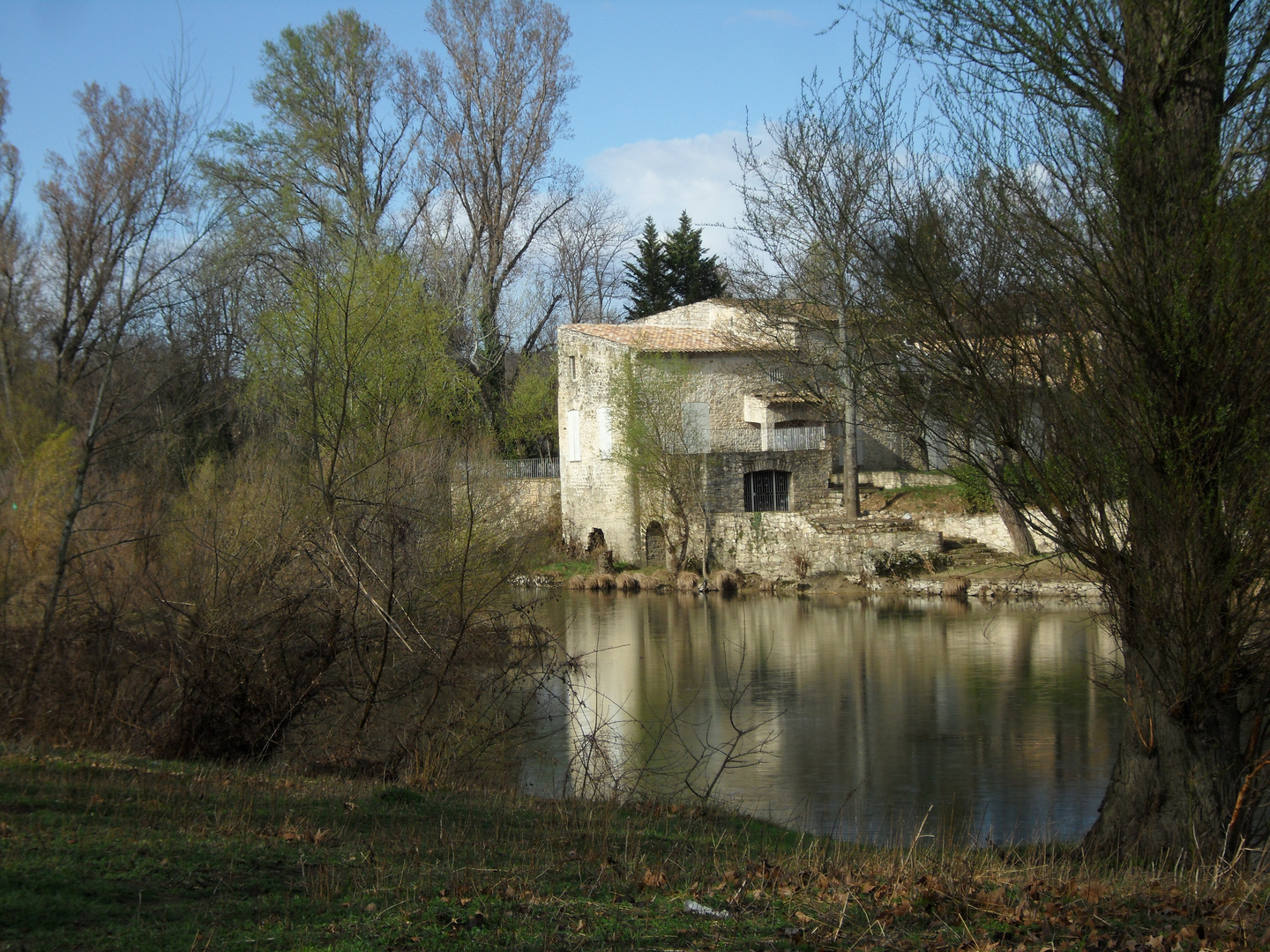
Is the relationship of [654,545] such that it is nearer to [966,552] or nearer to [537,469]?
[537,469]

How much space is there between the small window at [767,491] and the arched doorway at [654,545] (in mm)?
2680

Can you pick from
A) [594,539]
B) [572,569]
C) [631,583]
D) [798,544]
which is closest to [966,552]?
[798,544]

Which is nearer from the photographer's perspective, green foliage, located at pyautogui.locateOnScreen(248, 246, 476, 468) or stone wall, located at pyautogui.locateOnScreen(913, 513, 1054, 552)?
green foliage, located at pyautogui.locateOnScreen(248, 246, 476, 468)

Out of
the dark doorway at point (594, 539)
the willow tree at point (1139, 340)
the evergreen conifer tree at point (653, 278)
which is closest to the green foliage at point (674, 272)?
the evergreen conifer tree at point (653, 278)

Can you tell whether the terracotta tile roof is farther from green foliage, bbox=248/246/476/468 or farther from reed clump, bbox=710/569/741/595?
green foliage, bbox=248/246/476/468

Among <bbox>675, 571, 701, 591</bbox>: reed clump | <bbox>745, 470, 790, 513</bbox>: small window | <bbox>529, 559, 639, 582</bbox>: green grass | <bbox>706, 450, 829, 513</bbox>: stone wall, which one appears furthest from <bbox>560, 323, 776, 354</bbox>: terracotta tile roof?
<bbox>675, 571, 701, 591</bbox>: reed clump

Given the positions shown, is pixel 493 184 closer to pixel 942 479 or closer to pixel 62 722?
pixel 942 479

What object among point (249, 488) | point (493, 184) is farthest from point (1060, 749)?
point (493, 184)

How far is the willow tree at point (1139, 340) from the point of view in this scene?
217 inches

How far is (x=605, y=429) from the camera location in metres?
31.5

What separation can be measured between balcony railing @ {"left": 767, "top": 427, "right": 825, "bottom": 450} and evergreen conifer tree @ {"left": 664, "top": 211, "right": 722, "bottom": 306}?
37.2 feet

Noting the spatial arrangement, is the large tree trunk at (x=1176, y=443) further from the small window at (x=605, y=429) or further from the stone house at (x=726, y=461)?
the small window at (x=605, y=429)

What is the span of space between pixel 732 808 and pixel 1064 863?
135 inches

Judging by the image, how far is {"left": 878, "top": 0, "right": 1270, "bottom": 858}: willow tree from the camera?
5.51 metres
